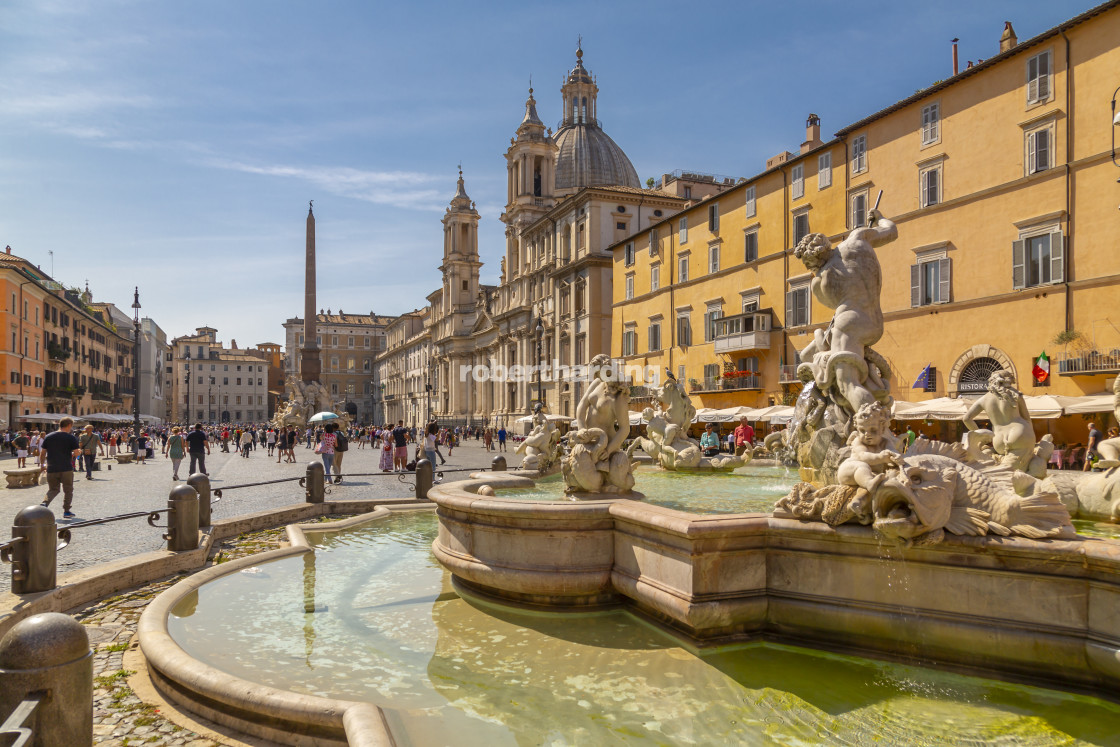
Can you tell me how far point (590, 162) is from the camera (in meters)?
64.1

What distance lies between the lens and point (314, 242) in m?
49.7

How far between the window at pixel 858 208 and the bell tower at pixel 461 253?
55.3 metres

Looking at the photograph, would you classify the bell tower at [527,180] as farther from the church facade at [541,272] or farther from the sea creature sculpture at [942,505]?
the sea creature sculpture at [942,505]

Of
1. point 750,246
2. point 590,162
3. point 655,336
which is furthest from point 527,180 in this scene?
point 750,246

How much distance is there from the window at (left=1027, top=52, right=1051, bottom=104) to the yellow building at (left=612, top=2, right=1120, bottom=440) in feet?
0.11

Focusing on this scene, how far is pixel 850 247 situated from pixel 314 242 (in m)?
47.3

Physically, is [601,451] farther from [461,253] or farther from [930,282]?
[461,253]

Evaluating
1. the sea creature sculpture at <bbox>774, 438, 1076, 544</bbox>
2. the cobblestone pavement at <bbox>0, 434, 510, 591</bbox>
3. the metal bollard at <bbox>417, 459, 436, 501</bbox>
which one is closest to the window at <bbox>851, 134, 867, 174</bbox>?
the cobblestone pavement at <bbox>0, 434, 510, 591</bbox>

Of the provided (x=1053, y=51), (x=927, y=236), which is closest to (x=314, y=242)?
(x=927, y=236)

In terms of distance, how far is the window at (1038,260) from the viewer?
20.7 metres

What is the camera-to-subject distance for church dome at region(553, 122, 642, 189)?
6388 cm

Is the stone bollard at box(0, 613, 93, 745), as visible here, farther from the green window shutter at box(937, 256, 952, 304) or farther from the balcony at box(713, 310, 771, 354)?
the balcony at box(713, 310, 771, 354)

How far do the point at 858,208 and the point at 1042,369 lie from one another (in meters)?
9.67

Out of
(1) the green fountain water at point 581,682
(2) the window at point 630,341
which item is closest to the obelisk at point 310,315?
(2) the window at point 630,341
